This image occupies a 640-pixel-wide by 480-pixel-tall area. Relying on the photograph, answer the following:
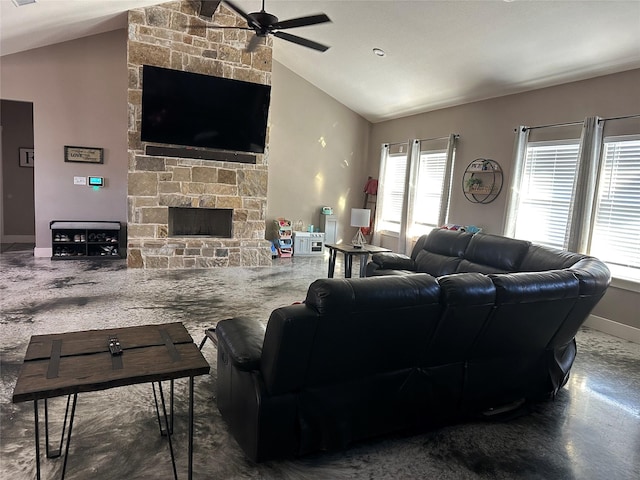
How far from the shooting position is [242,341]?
2.25m

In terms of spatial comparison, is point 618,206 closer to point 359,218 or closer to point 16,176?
point 359,218

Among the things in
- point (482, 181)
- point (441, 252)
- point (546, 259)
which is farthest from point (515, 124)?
point (546, 259)

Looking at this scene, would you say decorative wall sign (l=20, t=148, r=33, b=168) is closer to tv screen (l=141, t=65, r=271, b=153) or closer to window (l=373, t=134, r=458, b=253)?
tv screen (l=141, t=65, r=271, b=153)

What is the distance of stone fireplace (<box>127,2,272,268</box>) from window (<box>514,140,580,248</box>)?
12.9 ft

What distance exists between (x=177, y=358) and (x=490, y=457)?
1722 millimetres

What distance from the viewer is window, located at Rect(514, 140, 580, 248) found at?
199 inches

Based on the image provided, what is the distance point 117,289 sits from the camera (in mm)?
5211

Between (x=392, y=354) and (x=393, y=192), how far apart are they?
21.0ft

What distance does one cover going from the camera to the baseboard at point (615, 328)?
4.39m

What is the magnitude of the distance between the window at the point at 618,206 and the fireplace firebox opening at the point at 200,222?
5.13 meters

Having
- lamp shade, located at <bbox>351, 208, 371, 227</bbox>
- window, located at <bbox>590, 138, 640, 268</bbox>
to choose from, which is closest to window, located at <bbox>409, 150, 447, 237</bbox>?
lamp shade, located at <bbox>351, 208, 371, 227</bbox>

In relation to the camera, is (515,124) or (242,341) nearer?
(242,341)

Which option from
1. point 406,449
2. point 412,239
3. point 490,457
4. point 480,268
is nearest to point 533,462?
point 490,457

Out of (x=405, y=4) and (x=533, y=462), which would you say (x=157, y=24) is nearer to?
(x=405, y=4)
